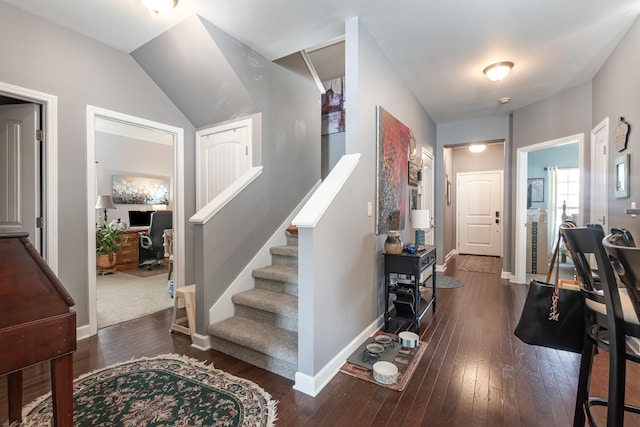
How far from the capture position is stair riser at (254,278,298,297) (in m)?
2.65

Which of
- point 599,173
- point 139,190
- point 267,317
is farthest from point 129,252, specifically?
point 599,173

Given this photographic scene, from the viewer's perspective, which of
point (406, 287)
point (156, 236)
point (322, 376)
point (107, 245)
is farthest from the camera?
point (156, 236)

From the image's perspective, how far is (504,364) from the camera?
2.19 m

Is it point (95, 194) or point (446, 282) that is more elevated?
point (95, 194)

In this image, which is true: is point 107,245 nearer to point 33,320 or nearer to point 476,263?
point 33,320

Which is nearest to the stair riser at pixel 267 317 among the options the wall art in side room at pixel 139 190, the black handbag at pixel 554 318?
the black handbag at pixel 554 318

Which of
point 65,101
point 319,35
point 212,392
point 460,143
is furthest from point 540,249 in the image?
point 65,101

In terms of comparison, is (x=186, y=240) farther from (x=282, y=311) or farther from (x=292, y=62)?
(x=292, y=62)

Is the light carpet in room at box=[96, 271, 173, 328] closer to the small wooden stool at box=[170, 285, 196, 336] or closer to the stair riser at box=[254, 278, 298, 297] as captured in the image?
the small wooden stool at box=[170, 285, 196, 336]

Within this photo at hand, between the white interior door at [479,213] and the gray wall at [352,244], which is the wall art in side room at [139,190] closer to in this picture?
the gray wall at [352,244]

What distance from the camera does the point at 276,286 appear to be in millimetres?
2787

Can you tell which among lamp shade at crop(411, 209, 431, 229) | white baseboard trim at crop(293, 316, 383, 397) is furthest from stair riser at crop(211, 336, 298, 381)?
lamp shade at crop(411, 209, 431, 229)

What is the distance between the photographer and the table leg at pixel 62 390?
3.69ft

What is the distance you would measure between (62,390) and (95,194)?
2.18 m
